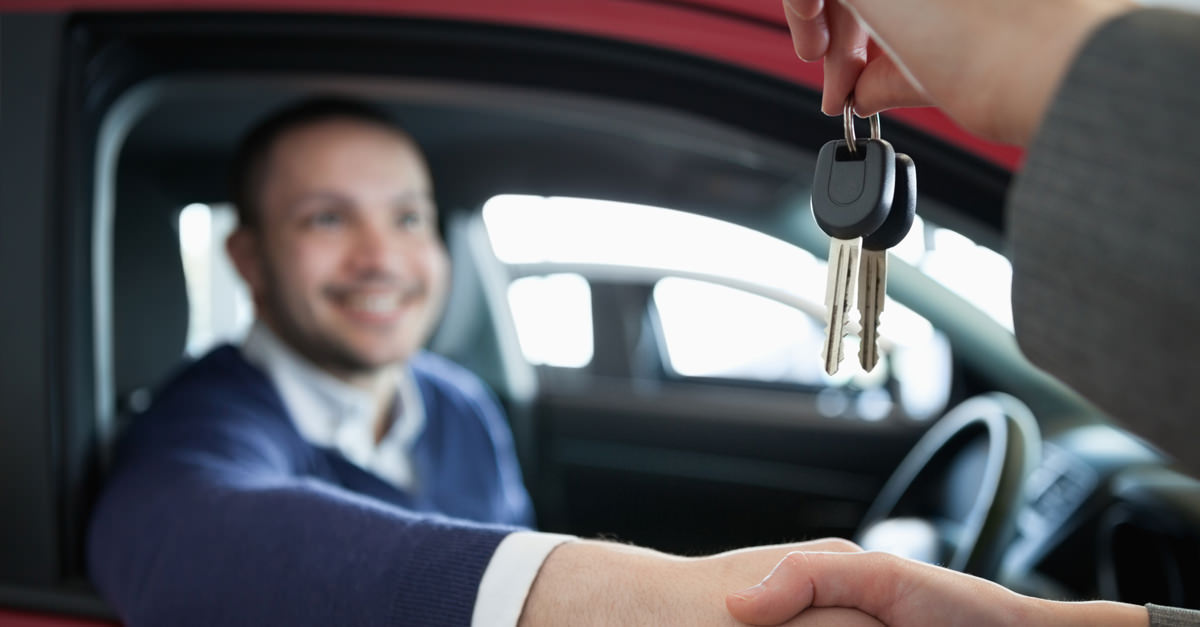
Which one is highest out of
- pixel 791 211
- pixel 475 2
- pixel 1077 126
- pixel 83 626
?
pixel 475 2

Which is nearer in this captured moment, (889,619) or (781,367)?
(889,619)

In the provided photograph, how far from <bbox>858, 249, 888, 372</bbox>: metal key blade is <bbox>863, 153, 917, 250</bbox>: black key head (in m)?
0.02

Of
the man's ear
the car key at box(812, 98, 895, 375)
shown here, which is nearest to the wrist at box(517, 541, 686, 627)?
the car key at box(812, 98, 895, 375)

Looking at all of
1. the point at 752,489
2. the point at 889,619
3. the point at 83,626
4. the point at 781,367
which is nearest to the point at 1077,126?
the point at 889,619

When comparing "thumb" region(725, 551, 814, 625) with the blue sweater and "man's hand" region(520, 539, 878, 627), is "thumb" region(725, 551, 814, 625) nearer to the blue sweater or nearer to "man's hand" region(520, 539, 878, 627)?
"man's hand" region(520, 539, 878, 627)

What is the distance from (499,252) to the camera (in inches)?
119

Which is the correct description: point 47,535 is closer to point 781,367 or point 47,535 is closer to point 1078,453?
point 1078,453

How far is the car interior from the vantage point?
44.2 inches

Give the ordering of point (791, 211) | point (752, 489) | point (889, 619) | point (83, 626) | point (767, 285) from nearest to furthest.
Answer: point (889, 619) → point (83, 626) → point (791, 211) → point (752, 489) → point (767, 285)

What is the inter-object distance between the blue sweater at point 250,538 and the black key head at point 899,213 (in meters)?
0.41

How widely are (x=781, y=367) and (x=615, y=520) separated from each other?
181 cm

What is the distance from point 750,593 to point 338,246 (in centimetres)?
136

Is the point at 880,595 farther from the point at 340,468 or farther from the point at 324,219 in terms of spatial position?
the point at 324,219

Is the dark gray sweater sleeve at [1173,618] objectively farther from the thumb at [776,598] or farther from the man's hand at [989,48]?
the man's hand at [989,48]
